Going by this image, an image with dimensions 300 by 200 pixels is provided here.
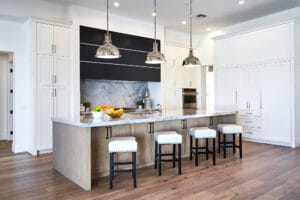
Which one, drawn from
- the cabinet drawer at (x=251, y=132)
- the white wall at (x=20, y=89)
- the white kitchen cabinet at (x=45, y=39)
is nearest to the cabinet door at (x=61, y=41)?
the white kitchen cabinet at (x=45, y=39)

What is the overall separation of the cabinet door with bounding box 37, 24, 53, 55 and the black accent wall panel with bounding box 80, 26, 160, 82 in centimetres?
69

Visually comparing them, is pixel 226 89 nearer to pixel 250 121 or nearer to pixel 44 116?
pixel 250 121

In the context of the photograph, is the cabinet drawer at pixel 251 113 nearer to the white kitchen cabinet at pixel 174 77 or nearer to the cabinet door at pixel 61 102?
the white kitchen cabinet at pixel 174 77

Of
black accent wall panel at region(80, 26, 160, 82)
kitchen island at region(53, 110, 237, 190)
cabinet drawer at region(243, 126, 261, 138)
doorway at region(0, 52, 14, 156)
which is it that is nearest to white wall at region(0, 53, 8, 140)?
doorway at region(0, 52, 14, 156)

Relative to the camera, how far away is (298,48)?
18.1 feet

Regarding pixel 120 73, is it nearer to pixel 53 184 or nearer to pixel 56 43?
pixel 56 43

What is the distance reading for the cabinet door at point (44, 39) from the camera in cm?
510

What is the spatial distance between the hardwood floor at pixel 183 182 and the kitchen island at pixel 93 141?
169mm

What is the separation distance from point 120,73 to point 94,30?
1249 millimetres

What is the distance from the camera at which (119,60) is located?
20.7 ft

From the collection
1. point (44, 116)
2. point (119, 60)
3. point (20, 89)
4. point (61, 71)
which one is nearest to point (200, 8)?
point (119, 60)

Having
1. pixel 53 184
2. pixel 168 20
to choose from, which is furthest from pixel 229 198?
pixel 168 20

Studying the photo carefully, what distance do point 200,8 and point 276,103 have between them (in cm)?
293

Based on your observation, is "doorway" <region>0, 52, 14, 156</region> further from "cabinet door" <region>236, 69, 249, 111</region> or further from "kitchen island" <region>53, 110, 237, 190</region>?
"cabinet door" <region>236, 69, 249, 111</region>
